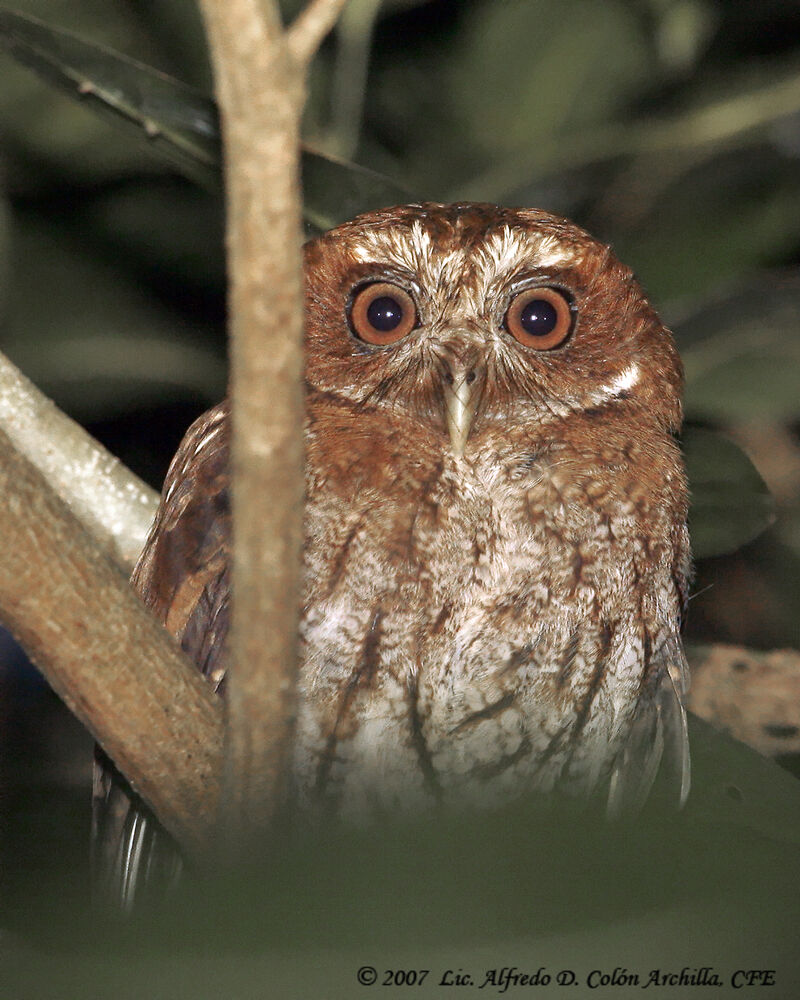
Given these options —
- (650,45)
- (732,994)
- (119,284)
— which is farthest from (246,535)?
(650,45)

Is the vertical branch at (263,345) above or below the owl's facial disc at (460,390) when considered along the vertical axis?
below

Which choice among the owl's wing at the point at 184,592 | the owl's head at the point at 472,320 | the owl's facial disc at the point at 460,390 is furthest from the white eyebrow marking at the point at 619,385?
the owl's wing at the point at 184,592

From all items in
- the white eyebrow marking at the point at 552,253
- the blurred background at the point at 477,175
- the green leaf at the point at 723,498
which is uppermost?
the blurred background at the point at 477,175

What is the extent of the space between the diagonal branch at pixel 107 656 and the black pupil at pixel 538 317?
2.92 ft

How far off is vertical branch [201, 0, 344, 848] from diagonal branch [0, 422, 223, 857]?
9 centimetres

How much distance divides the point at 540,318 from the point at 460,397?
0.84ft

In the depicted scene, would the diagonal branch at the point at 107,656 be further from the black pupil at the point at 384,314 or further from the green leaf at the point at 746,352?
the green leaf at the point at 746,352

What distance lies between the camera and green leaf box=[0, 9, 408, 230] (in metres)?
1.67

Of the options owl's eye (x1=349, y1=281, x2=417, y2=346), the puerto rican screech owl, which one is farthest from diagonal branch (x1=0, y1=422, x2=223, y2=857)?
owl's eye (x1=349, y1=281, x2=417, y2=346)

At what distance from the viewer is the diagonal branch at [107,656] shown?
0.97 metres

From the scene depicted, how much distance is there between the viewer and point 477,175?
2.85m

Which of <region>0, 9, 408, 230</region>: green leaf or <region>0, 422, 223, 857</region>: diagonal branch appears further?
<region>0, 9, 408, 230</region>: green leaf

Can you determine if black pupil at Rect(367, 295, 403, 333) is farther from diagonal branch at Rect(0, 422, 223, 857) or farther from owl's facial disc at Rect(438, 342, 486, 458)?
diagonal branch at Rect(0, 422, 223, 857)

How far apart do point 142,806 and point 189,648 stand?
0.25 m
